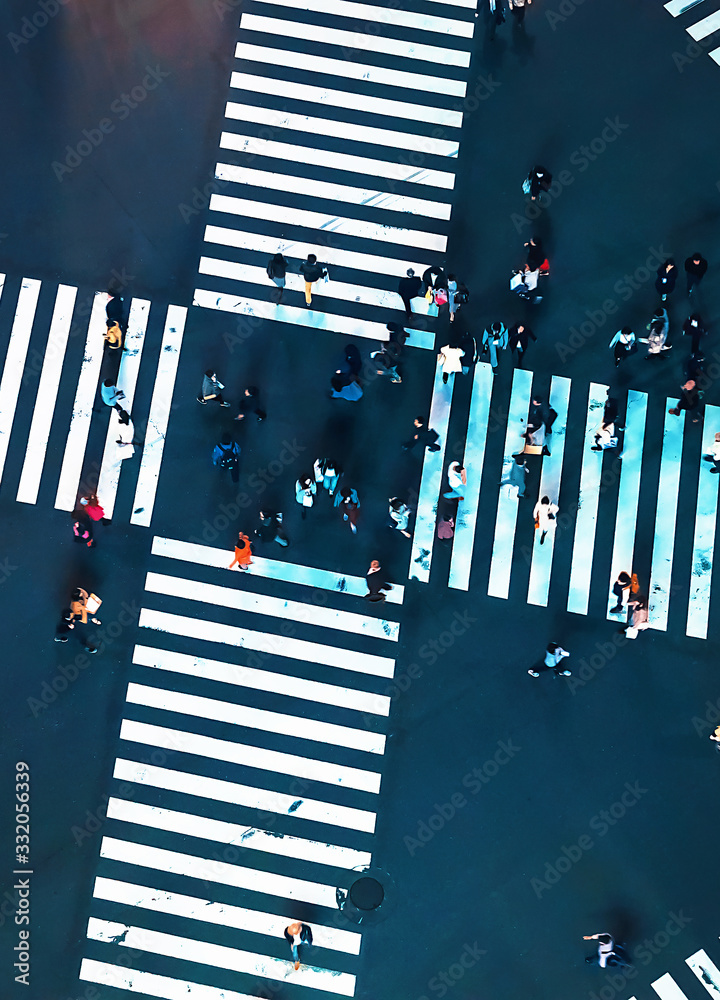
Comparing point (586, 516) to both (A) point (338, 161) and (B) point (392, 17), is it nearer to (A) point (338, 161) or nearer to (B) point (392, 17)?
(A) point (338, 161)

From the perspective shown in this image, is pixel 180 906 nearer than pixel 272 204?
Yes

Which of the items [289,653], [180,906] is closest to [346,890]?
[180,906]

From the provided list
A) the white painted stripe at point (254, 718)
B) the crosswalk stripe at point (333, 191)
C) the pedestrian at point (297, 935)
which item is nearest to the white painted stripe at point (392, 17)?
the crosswalk stripe at point (333, 191)

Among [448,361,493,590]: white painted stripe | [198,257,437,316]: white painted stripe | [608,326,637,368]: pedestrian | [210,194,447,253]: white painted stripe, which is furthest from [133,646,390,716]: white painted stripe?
[210,194,447,253]: white painted stripe

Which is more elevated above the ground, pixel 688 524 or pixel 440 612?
pixel 688 524

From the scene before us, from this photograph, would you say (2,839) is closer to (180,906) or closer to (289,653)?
(180,906)

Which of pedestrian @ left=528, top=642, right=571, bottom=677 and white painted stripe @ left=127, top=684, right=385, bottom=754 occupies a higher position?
pedestrian @ left=528, top=642, right=571, bottom=677

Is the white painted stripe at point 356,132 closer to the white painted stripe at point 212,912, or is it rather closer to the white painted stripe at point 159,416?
the white painted stripe at point 159,416

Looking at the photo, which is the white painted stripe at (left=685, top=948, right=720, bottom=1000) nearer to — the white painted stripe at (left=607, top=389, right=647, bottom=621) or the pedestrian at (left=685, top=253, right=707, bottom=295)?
the white painted stripe at (left=607, top=389, right=647, bottom=621)
